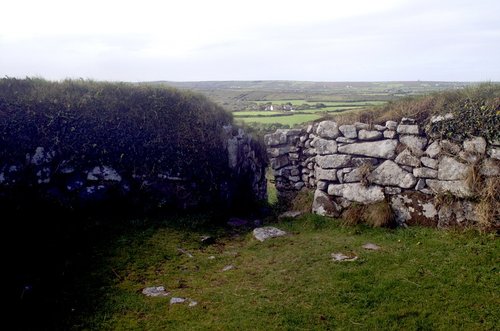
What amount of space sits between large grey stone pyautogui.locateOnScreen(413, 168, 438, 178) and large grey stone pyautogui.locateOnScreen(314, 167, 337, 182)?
2145 millimetres

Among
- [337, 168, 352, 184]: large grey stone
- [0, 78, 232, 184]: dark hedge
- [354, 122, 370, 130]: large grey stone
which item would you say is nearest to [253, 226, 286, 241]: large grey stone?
[337, 168, 352, 184]: large grey stone

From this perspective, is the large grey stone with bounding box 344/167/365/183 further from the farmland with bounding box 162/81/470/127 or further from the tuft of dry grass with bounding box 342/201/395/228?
the farmland with bounding box 162/81/470/127

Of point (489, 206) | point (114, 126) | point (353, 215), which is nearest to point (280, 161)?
point (353, 215)

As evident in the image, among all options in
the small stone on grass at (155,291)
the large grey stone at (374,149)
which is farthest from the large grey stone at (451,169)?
the small stone on grass at (155,291)

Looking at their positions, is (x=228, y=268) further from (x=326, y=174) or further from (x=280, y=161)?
(x=280, y=161)

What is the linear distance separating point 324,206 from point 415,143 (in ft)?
9.54

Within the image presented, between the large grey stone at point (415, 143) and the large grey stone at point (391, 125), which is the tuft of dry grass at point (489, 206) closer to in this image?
the large grey stone at point (415, 143)

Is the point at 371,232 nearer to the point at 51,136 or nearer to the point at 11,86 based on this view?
the point at 51,136

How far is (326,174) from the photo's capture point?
11.2 m

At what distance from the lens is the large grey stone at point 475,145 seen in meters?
9.06

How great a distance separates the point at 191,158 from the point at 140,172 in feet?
4.88

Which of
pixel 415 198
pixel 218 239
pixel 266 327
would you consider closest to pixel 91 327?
pixel 266 327

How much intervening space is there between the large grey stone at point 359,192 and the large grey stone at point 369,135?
4.28ft

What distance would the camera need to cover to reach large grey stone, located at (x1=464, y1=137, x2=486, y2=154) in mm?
9062
